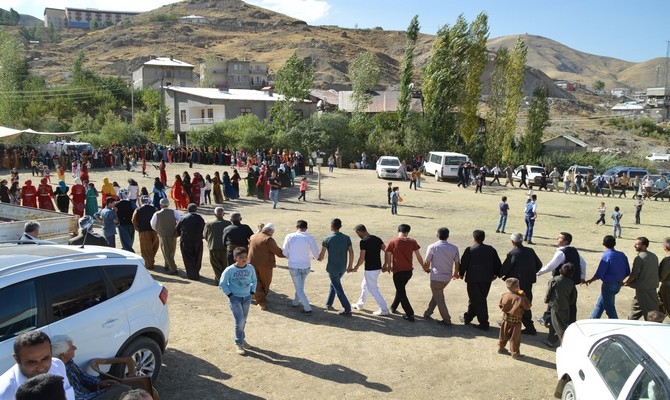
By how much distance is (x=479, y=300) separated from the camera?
8.35 m

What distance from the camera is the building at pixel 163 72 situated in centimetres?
7994

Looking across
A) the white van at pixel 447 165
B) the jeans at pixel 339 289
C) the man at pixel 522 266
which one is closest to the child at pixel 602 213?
the man at pixel 522 266

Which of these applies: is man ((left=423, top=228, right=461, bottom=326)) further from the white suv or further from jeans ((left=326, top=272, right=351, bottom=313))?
the white suv

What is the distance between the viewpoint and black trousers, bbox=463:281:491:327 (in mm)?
8281

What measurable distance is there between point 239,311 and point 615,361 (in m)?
4.47

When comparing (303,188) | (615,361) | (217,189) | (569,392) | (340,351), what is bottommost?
(340,351)

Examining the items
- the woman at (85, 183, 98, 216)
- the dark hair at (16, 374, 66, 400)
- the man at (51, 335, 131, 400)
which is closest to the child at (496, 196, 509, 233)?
the woman at (85, 183, 98, 216)

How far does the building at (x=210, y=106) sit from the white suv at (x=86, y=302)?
44.5m

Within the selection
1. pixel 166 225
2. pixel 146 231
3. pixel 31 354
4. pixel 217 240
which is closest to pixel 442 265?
pixel 217 240

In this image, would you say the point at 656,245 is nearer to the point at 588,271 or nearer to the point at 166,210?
the point at 588,271

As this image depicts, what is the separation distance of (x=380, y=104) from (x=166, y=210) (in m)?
45.9

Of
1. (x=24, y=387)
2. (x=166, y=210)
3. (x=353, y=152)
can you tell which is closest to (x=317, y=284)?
(x=166, y=210)

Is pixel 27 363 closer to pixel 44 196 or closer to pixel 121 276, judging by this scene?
pixel 121 276

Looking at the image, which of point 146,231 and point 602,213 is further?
point 602,213
